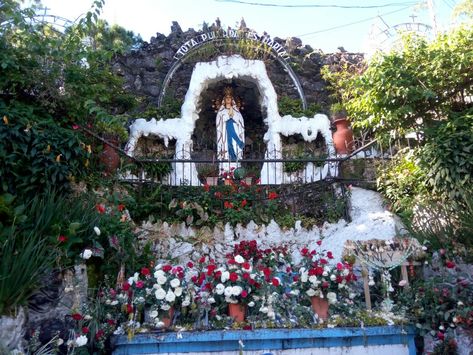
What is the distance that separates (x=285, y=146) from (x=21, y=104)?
21.1 feet

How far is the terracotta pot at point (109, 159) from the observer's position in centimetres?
638

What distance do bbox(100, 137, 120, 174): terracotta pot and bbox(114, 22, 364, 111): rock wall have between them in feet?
14.5

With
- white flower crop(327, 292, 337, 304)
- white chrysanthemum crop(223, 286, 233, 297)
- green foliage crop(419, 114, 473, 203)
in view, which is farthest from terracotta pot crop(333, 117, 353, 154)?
white chrysanthemum crop(223, 286, 233, 297)

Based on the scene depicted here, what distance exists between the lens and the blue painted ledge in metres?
3.68

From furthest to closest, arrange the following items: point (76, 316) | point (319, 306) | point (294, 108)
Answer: point (294, 108)
point (319, 306)
point (76, 316)

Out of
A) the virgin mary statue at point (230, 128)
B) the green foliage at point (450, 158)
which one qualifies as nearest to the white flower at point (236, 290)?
the green foliage at point (450, 158)

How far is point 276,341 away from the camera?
3.83 metres

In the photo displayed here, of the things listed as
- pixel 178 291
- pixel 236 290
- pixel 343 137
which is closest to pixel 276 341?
pixel 236 290

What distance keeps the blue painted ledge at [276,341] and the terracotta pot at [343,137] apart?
576 cm

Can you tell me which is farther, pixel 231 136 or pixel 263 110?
pixel 231 136

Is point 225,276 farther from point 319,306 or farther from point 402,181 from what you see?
point 402,181

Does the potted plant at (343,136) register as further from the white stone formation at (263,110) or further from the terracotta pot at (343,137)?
the white stone formation at (263,110)

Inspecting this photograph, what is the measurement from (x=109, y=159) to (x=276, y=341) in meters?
3.82

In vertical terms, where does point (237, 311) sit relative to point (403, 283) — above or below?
below
